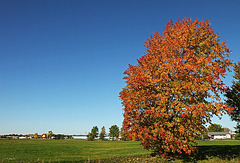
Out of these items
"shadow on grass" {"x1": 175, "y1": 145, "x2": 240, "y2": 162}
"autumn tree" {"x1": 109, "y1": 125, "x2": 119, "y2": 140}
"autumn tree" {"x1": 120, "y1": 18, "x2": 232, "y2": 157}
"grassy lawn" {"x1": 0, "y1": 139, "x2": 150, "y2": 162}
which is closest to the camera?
"autumn tree" {"x1": 120, "y1": 18, "x2": 232, "y2": 157}

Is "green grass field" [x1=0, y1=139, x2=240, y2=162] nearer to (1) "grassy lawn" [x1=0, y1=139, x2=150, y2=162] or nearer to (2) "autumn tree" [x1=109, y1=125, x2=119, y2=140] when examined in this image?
(1) "grassy lawn" [x1=0, y1=139, x2=150, y2=162]

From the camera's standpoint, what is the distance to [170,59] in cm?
1410

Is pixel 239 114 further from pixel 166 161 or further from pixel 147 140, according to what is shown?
pixel 147 140

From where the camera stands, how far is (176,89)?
12.9 metres

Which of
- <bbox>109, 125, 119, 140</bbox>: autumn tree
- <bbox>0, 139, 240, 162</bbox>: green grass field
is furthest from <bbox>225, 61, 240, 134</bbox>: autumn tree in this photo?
<bbox>109, 125, 119, 140</bbox>: autumn tree

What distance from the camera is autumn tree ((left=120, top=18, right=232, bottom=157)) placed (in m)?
12.6

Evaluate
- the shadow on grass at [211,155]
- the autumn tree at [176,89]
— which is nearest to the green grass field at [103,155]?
the shadow on grass at [211,155]

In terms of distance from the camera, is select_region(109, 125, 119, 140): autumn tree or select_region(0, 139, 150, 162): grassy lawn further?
select_region(109, 125, 119, 140): autumn tree

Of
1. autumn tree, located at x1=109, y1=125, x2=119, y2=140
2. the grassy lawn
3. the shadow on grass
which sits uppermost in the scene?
the shadow on grass

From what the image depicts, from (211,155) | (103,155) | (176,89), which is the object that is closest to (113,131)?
(103,155)

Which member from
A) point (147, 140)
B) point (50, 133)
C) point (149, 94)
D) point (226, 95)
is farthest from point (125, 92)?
point (50, 133)

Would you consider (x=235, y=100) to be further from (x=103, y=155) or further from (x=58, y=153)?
(x=58, y=153)

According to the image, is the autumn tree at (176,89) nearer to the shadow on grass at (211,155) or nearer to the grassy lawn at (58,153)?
the shadow on grass at (211,155)

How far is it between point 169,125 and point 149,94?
281 cm
